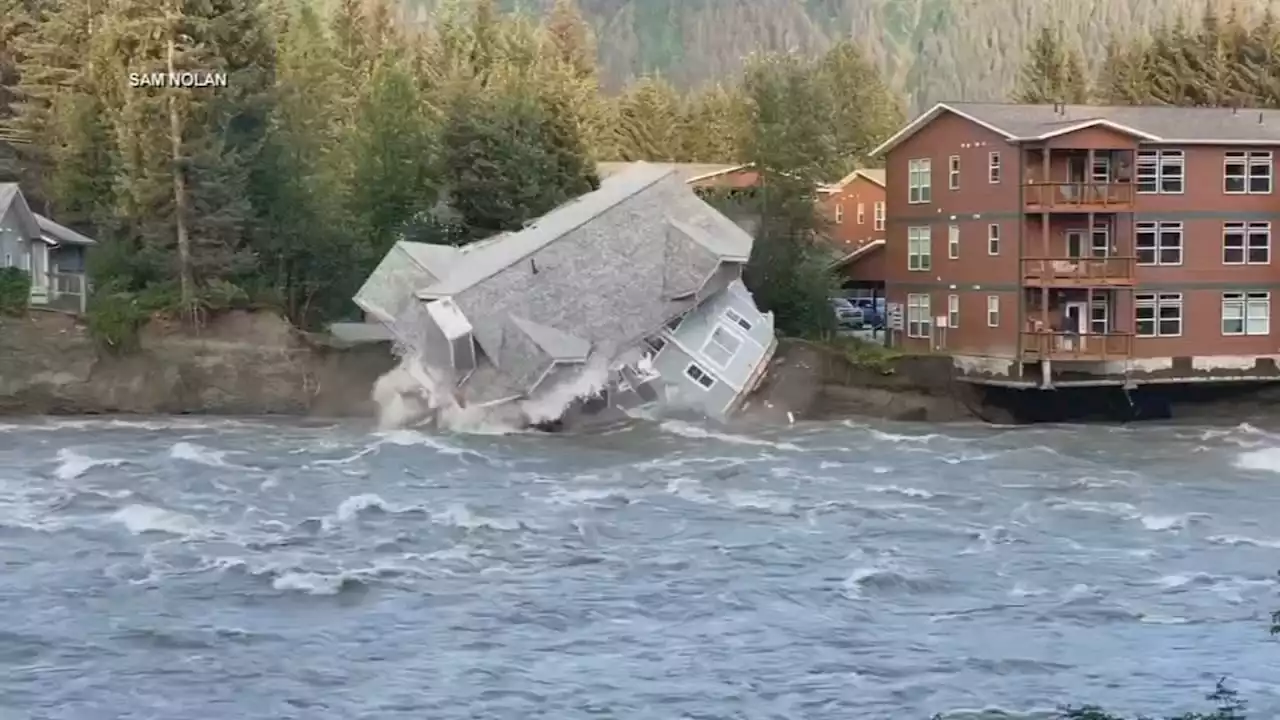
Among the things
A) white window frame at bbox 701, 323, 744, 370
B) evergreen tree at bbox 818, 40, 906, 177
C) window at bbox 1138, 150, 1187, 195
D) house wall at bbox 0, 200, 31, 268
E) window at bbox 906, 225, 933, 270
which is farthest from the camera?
evergreen tree at bbox 818, 40, 906, 177

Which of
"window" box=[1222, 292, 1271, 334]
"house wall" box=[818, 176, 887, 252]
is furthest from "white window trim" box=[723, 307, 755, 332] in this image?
"house wall" box=[818, 176, 887, 252]

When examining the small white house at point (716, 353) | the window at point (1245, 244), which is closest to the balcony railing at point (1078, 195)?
the window at point (1245, 244)

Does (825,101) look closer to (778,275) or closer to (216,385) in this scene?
(778,275)

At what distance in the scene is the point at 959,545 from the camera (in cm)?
3591

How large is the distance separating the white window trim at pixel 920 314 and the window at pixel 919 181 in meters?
3.46

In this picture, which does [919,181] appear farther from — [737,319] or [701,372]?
[701,372]

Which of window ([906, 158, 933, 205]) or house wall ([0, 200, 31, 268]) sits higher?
window ([906, 158, 933, 205])

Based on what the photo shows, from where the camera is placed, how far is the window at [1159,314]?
59656 mm

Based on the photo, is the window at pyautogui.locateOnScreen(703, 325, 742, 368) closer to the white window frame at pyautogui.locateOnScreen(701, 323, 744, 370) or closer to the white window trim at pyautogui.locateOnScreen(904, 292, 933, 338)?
the white window frame at pyautogui.locateOnScreen(701, 323, 744, 370)

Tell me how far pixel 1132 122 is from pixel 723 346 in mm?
16714

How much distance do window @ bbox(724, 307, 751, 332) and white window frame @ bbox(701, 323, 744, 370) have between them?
42 centimetres

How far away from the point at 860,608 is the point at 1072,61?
9471 centimetres

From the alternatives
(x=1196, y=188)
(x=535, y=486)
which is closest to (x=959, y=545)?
(x=535, y=486)

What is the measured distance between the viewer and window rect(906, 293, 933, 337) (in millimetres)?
64625
